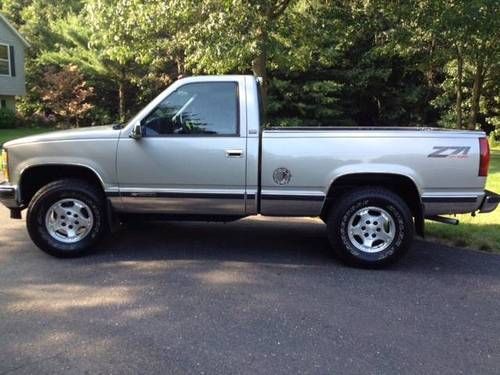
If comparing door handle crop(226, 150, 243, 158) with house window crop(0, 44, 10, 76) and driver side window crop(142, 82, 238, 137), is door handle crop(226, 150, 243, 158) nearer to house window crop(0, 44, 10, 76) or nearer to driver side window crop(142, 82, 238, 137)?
driver side window crop(142, 82, 238, 137)

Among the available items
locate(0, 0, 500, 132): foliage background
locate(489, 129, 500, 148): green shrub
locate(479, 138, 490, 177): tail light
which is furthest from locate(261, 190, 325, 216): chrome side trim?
locate(489, 129, 500, 148): green shrub

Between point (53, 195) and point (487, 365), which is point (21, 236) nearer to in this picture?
point (53, 195)

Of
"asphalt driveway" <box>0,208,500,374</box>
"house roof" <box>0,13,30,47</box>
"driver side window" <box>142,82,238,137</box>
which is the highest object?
"house roof" <box>0,13,30,47</box>

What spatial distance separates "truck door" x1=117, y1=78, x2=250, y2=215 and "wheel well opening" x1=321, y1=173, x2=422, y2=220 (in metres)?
0.94

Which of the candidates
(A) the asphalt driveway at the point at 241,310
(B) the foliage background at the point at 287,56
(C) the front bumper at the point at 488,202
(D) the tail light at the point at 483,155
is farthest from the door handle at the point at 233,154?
(B) the foliage background at the point at 287,56

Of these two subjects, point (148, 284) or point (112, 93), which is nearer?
point (148, 284)

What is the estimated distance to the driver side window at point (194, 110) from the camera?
227 inches

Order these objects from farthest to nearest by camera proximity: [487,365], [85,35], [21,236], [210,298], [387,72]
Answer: [85,35]
[387,72]
[21,236]
[210,298]
[487,365]

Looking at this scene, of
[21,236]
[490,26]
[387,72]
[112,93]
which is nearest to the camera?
[21,236]

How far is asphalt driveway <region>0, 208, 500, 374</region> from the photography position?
3668 millimetres

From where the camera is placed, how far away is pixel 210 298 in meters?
4.74

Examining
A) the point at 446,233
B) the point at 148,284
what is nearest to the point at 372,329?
the point at 148,284

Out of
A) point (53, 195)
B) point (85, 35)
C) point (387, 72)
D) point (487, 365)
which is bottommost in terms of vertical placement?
point (487, 365)

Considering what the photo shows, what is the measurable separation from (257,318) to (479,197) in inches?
104
